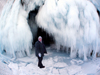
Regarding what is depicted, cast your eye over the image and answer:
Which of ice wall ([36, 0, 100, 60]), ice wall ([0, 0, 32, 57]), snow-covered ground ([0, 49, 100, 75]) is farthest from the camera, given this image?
ice wall ([0, 0, 32, 57])

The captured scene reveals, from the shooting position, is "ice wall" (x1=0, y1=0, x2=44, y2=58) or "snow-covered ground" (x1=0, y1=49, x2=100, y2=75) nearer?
"snow-covered ground" (x1=0, y1=49, x2=100, y2=75)

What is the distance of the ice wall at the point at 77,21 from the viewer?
7.55 feet

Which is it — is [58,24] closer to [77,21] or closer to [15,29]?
[77,21]

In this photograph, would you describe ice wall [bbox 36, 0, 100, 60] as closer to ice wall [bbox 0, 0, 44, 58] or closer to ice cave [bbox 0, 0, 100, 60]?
ice cave [bbox 0, 0, 100, 60]

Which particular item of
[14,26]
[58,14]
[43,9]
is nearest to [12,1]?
[14,26]

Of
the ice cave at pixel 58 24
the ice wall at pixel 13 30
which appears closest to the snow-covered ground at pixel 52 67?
the ice cave at pixel 58 24

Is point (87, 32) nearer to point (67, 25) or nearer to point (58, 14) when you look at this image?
point (67, 25)

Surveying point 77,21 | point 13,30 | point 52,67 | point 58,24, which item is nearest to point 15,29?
point 13,30

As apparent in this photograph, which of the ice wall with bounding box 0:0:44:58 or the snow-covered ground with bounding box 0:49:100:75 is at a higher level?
the ice wall with bounding box 0:0:44:58

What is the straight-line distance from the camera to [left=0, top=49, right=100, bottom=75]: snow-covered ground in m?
1.98

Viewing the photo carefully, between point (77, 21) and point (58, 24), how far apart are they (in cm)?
52

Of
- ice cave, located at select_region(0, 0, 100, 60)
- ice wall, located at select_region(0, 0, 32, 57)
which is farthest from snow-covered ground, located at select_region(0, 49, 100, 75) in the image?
ice wall, located at select_region(0, 0, 32, 57)

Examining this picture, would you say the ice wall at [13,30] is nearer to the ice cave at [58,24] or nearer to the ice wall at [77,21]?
the ice cave at [58,24]

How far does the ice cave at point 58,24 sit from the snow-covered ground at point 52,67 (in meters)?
0.24
